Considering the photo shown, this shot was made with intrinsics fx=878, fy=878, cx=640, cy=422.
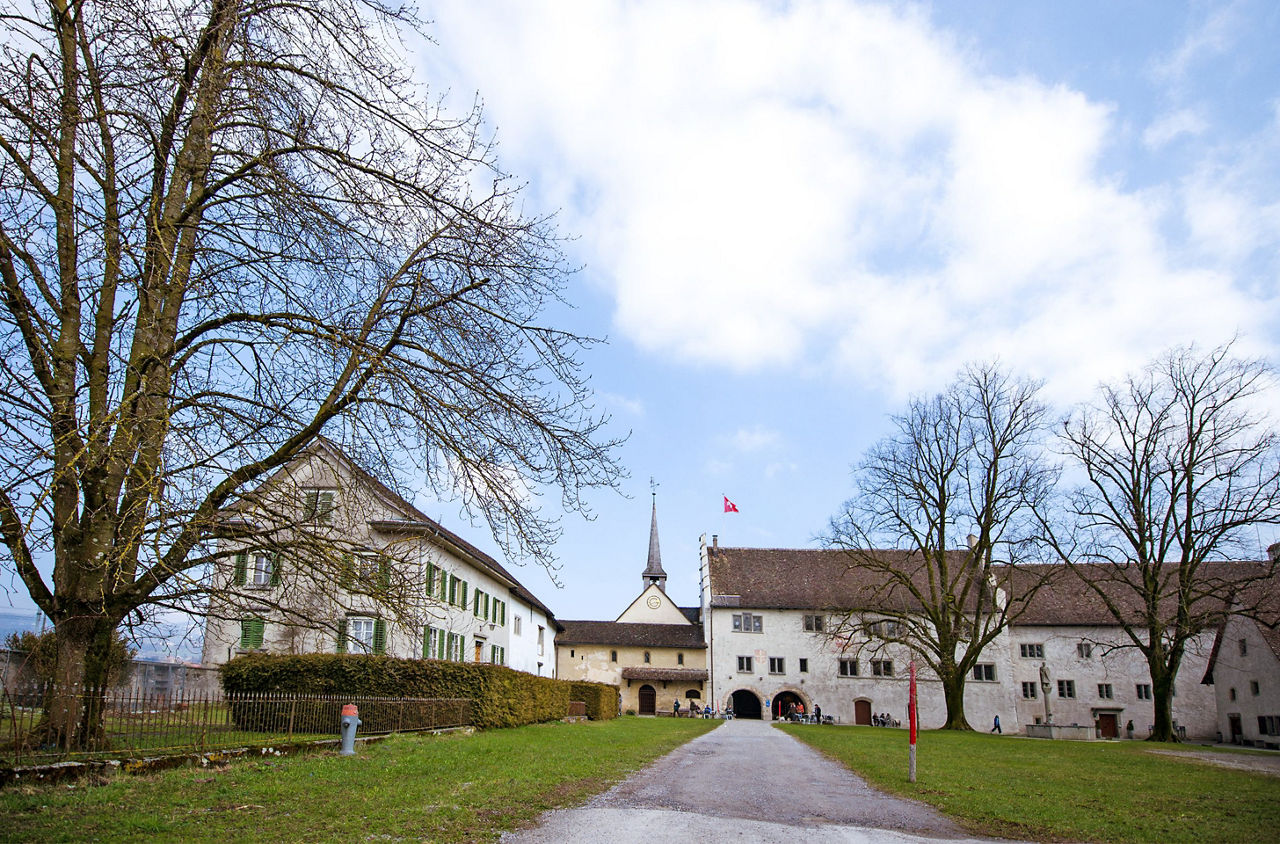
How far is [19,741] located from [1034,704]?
5535cm

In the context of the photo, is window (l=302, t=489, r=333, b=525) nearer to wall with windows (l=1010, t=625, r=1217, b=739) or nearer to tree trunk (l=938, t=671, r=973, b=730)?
tree trunk (l=938, t=671, r=973, b=730)

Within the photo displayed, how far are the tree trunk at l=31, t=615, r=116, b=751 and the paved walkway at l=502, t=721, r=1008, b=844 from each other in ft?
16.7

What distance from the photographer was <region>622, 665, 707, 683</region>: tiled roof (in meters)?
58.1

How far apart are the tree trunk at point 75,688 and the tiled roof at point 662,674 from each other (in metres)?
50.8

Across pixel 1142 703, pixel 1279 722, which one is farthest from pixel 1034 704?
pixel 1279 722

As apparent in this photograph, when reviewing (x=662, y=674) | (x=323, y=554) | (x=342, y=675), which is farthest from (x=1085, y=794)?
(x=662, y=674)

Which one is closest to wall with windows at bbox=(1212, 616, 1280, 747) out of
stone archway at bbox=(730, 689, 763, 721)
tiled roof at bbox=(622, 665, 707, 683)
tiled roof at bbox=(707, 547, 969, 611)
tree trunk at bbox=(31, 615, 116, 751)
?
tiled roof at bbox=(707, 547, 969, 611)

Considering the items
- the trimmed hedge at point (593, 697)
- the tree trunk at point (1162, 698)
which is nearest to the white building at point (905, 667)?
the trimmed hedge at point (593, 697)

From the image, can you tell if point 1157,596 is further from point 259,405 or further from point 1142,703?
point 259,405

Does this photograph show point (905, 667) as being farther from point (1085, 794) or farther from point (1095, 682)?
point (1085, 794)

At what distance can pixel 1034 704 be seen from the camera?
2100 inches

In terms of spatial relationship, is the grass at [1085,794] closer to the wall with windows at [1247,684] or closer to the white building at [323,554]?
the white building at [323,554]

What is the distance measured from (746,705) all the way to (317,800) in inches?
2041

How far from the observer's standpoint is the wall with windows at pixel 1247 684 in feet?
128
